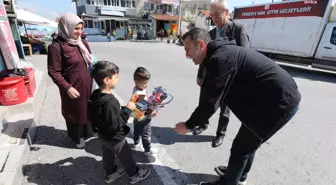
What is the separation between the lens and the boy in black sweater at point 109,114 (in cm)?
189

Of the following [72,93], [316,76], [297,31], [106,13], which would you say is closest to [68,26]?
[72,93]

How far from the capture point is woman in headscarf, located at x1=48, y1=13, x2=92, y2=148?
94.0 inches

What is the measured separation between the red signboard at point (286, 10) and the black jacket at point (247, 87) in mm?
10329

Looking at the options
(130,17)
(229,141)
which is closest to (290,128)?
(229,141)

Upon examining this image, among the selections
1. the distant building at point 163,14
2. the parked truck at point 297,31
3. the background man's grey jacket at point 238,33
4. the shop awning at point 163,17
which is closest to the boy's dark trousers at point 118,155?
the background man's grey jacket at point 238,33

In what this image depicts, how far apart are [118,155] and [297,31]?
11.5m

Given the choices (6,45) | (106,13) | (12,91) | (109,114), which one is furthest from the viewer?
(106,13)

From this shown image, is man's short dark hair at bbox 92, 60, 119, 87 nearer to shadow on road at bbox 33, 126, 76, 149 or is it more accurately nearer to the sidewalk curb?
the sidewalk curb

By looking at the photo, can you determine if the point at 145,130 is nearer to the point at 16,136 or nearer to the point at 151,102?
Result: the point at 151,102

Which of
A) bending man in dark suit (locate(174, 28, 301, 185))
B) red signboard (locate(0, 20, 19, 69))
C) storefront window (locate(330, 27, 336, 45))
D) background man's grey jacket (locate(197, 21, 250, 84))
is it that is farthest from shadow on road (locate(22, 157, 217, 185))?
storefront window (locate(330, 27, 336, 45))

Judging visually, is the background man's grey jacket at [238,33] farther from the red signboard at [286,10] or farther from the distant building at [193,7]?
the distant building at [193,7]

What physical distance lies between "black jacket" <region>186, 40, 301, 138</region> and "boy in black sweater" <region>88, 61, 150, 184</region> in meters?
0.69

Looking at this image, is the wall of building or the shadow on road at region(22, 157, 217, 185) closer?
the shadow on road at region(22, 157, 217, 185)

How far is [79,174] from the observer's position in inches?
95.9
